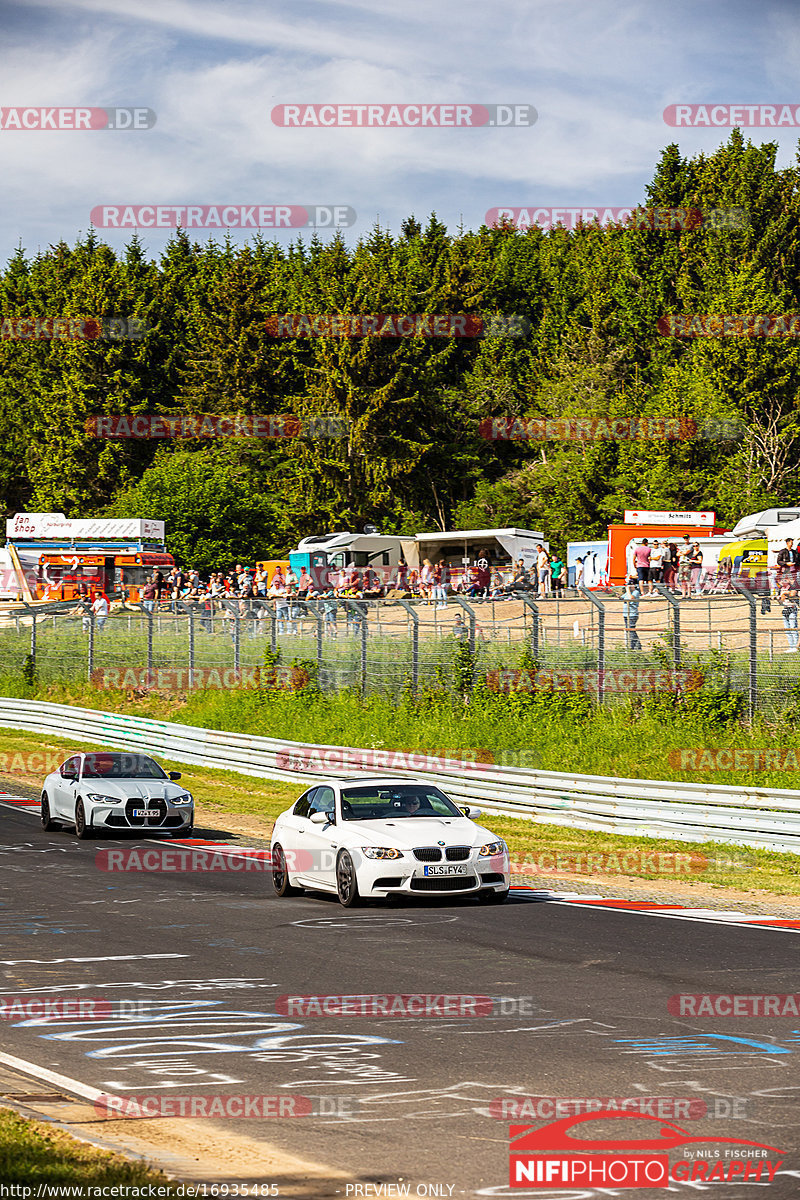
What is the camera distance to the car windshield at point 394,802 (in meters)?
15.5

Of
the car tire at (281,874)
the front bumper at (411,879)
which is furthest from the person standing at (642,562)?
the front bumper at (411,879)

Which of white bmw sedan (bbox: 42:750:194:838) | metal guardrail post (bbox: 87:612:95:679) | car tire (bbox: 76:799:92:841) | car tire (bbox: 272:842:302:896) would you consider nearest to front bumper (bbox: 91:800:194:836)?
white bmw sedan (bbox: 42:750:194:838)

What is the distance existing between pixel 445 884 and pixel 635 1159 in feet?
27.8

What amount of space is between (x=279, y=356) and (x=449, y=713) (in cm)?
6143

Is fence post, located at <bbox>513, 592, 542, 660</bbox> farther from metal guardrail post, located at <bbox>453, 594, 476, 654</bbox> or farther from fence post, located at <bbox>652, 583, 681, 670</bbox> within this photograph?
fence post, located at <bbox>652, 583, 681, 670</bbox>

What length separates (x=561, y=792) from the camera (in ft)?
73.0

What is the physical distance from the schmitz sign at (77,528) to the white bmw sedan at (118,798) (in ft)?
118

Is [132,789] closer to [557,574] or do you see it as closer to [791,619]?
[791,619]

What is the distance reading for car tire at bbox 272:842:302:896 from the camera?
1605cm

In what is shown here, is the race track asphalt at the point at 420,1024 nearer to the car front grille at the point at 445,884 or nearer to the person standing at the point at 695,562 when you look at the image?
the car front grille at the point at 445,884

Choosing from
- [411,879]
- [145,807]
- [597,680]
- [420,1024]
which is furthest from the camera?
[597,680]

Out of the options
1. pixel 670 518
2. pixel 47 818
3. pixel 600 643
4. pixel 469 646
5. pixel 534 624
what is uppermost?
pixel 670 518

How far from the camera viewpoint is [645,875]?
18.2m

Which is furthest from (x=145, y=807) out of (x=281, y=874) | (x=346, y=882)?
(x=346, y=882)
